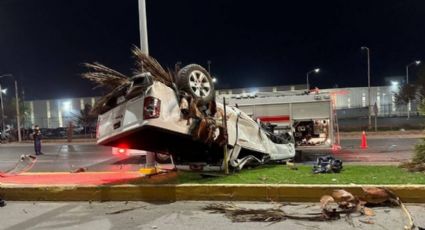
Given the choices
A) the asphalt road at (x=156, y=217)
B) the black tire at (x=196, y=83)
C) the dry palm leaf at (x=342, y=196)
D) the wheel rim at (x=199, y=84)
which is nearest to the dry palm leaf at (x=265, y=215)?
the asphalt road at (x=156, y=217)

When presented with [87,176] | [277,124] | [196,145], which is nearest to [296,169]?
[196,145]

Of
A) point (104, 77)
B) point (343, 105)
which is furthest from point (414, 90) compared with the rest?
point (104, 77)

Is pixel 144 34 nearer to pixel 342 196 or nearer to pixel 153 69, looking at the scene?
pixel 153 69

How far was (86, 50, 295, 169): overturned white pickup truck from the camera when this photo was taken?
769 centimetres

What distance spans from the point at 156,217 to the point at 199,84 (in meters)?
3.01

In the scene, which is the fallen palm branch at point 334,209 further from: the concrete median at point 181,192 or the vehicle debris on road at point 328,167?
the vehicle debris on road at point 328,167

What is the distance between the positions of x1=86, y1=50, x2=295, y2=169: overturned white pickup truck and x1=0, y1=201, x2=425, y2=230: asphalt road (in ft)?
4.14

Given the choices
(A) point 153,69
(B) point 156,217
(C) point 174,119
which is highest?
(A) point 153,69

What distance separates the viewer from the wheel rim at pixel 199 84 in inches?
340

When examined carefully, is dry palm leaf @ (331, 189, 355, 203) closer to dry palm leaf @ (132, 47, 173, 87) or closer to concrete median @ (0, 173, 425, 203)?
concrete median @ (0, 173, 425, 203)

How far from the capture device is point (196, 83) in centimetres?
877

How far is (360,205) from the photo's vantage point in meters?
6.61

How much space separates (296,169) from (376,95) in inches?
2724

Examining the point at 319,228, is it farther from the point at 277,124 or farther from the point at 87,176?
the point at 277,124
